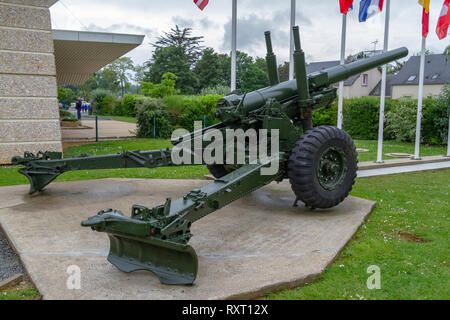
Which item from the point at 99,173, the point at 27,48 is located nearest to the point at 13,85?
the point at 27,48

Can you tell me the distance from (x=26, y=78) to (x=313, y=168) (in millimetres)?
7922

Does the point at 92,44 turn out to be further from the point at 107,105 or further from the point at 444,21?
the point at 107,105

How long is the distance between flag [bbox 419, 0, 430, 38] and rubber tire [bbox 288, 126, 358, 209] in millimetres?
6266

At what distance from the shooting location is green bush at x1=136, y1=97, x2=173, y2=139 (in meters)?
19.0

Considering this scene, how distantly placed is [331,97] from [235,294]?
14.0 feet

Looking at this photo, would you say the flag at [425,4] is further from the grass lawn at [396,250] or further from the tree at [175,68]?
the tree at [175,68]

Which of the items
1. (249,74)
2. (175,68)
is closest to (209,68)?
(175,68)

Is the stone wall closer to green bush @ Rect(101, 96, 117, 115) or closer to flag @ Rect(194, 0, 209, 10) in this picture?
flag @ Rect(194, 0, 209, 10)

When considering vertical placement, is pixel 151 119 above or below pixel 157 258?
above

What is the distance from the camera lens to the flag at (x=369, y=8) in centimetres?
952

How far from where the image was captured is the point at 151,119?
18953mm

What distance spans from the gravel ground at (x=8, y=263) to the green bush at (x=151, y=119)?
14.3 metres

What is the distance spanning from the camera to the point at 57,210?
5887mm

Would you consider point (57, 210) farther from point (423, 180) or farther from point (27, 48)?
point (423, 180)
